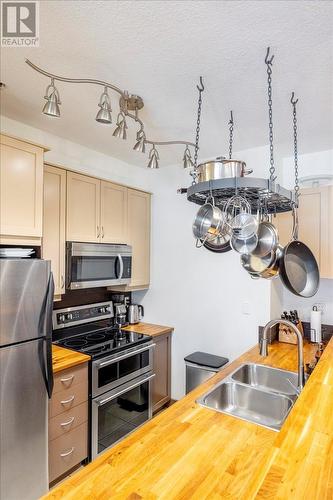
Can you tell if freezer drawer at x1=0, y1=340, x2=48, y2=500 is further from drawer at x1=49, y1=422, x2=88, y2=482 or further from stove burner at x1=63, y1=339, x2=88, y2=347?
stove burner at x1=63, y1=339, x2=88, y2=347

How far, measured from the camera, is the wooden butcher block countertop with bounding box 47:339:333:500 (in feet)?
2.90

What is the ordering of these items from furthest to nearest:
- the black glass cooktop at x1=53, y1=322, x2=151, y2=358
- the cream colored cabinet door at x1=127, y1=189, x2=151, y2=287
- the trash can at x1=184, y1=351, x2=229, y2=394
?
the cream colored cabinet door at x1=127, y1=189, x2=151, y2=287 < the trash can at x1=184, y1=351, x2=229, y2=394 < the black glass cooktop at x1=53, y1=322, x2=151, y2=358

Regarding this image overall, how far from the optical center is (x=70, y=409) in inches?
82.0

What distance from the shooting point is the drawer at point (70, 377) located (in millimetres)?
2000

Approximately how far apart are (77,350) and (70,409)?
415 mm

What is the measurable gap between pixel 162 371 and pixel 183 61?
2707 millimetres

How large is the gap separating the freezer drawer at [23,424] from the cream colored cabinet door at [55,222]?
2.29ft

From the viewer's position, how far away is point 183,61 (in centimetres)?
150

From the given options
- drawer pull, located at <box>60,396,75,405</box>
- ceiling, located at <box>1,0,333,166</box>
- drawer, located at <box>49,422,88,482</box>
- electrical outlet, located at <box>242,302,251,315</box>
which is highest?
ceiling, located at <box>1,0,333,166</box>

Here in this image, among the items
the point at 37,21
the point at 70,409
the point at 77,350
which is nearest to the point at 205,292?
the point at 77,350

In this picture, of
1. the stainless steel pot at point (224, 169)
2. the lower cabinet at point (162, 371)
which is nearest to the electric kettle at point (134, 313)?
the lower cabinet at point (162, 371)

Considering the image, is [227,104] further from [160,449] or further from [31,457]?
[31,457]

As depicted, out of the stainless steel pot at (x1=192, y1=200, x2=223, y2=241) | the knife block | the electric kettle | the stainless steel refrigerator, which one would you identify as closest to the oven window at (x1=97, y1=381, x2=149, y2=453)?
the stainless steel refrigerator

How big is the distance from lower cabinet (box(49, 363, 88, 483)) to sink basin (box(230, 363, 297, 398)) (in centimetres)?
111
